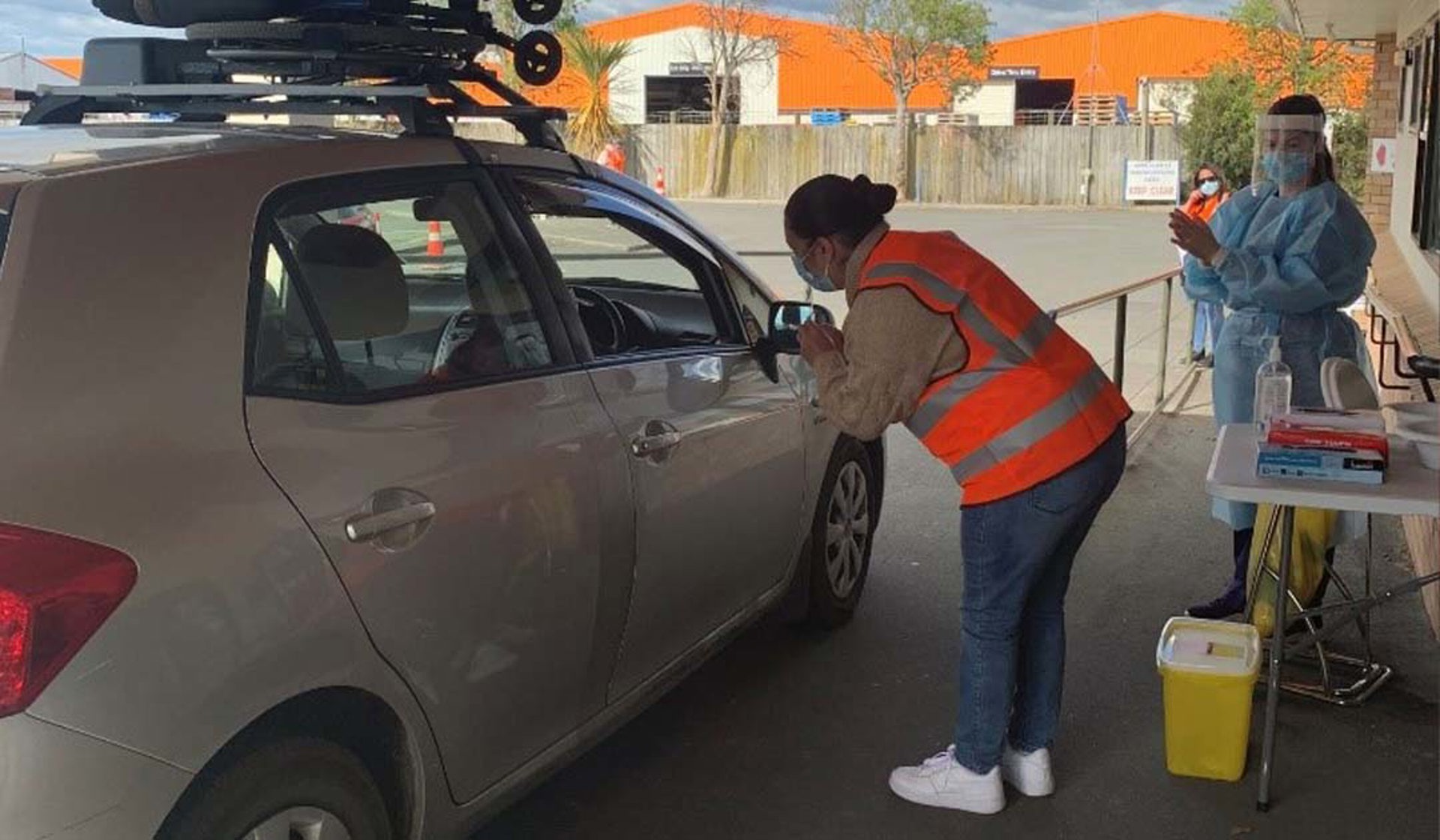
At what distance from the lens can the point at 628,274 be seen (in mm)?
4957

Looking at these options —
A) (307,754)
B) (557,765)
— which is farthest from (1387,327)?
(307,754)

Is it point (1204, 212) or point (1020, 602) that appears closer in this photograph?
point (1020, 602)

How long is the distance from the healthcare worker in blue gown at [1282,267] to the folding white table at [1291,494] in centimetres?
86

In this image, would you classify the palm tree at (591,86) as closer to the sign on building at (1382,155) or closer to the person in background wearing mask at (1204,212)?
the sign on building at (1382,155)

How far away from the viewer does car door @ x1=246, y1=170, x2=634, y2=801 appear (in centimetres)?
257

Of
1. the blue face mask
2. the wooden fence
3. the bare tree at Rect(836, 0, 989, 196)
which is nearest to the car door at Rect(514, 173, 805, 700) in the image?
the blue face mask

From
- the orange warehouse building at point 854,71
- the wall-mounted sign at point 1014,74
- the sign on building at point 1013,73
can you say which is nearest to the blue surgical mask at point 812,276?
the orange warehouse building at point 854,71

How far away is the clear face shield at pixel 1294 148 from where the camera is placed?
16.2 feet

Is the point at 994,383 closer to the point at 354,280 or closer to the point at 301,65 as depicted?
the point at 354,280

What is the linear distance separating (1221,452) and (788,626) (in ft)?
5.87

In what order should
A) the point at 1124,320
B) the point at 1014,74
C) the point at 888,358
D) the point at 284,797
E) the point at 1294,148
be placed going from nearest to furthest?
1. the point at 284,797
2. the point at 888,358
3. the point at 1294,148
4. the point at 1124,320
5. the point at 1014,74

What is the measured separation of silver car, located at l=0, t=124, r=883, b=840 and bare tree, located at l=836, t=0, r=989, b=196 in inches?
1690

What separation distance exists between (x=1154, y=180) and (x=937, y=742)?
30.0 metres

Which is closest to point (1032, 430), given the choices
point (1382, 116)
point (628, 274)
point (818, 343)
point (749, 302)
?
point (818, 343)
